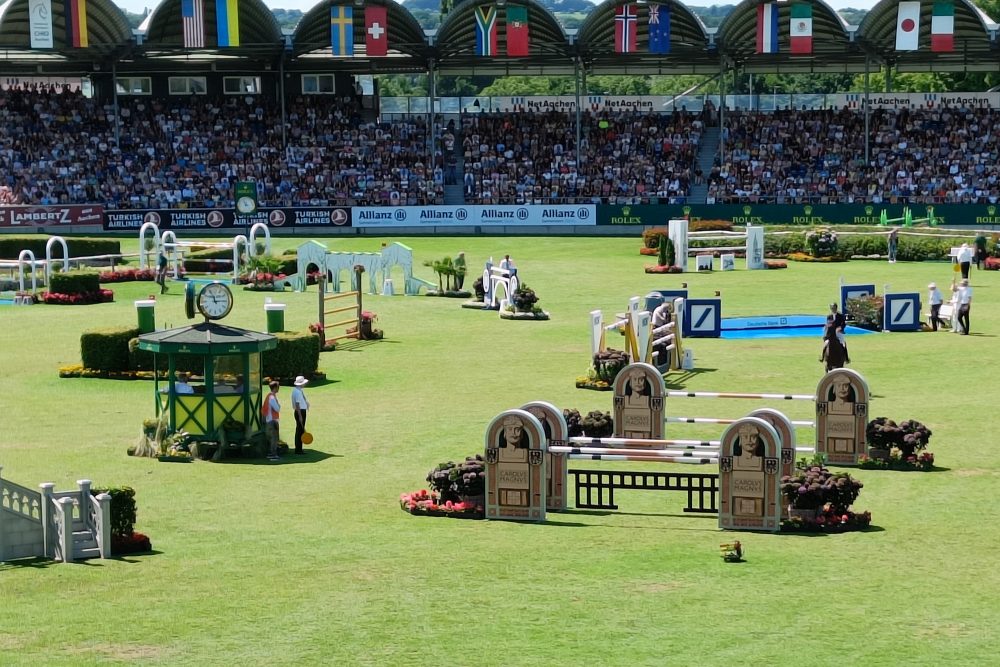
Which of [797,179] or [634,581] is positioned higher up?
[797,179]

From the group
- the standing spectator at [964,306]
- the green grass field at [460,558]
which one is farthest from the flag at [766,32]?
the green grass field at [460,558]

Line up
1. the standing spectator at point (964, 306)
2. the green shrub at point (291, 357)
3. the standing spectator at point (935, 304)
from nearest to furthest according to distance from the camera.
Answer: the green shrub at point (291, 357) → the standing spectator at point (964, 306) → the standing spectator at point (935, 304)

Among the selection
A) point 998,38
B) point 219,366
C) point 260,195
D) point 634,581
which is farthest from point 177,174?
point 634,581

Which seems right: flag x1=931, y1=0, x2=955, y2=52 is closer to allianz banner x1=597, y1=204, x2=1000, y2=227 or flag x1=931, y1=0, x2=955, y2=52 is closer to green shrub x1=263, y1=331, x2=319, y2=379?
allianz banner x1=597, y1=204, x2=1000, y2=227

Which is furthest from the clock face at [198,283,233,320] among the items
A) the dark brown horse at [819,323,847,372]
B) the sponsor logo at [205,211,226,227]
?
the sponsor logo at [205,211,226,227]

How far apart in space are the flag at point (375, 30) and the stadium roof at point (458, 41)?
16.3 inches

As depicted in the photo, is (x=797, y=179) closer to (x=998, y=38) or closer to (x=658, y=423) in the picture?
(x=998, y=38)

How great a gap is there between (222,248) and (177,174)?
21.8 m

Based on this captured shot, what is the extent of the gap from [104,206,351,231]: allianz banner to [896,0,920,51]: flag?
1074 inches

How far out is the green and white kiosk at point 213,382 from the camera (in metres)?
23.8

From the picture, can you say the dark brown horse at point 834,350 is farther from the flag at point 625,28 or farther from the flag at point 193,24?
the flag at point 193,24

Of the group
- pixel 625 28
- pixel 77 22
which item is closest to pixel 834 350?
pixel 625 28

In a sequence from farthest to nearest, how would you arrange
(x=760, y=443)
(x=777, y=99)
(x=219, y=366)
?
(x=777, y=99) → (x=219, y=366) → (x=760, y=443)

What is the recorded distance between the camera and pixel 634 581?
1595cm
